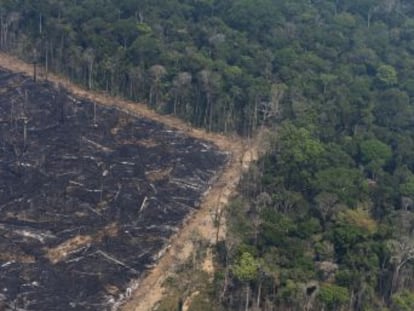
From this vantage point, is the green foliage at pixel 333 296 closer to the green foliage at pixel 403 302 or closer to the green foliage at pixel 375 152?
the green foliage at pixel 403 302

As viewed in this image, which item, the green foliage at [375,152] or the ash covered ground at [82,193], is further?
the green foliage at [375,152]

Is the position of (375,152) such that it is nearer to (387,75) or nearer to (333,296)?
(387,75)

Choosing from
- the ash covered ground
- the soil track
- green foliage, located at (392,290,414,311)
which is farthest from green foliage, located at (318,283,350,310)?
the ash covered ground

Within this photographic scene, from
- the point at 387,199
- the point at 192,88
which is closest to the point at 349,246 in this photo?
the point at 387,199

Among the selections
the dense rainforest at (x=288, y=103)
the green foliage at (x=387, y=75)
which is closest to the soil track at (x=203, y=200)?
the dense rainforest at (x=288, y=103)

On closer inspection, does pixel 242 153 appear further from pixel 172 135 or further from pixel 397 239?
pixel 397 239

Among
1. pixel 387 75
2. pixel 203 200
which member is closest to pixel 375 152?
pixel 203 200
